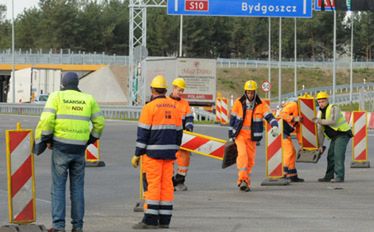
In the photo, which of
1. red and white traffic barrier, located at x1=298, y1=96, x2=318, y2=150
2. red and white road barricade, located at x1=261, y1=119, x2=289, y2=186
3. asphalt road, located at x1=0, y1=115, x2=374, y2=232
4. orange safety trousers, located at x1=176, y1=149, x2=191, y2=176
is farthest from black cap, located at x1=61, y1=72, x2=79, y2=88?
red and white traffic barrier, located at x1=298, y1=96, x2=318, y2=150

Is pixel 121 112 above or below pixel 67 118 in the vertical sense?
below

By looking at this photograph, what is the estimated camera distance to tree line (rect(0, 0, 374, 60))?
118m

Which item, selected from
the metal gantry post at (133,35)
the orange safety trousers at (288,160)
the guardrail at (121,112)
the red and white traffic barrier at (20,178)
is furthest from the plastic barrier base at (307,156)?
the guardrail at (121,112)

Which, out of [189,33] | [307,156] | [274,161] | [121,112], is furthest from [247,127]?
[189,33]

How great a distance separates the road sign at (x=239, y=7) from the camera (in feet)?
153

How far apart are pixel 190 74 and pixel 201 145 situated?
31.8 meters

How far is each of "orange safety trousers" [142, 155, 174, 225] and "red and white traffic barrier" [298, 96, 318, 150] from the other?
7.44 meters

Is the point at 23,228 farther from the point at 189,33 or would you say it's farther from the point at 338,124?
the point at 189,33

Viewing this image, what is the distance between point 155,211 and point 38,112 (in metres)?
45.3

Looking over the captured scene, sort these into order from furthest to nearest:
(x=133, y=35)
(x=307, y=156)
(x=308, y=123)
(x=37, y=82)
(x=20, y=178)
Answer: (x=37, y=82)
(x=133, y=35)
(x=307, y=156)
(x=308, y=123)
(x=20, y=178)

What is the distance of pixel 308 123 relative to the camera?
19219mm

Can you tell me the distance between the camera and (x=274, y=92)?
9850 centimetres

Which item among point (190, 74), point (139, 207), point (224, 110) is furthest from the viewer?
point (190, 74)

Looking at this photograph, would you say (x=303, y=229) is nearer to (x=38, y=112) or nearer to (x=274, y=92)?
(x=38, y=112)
